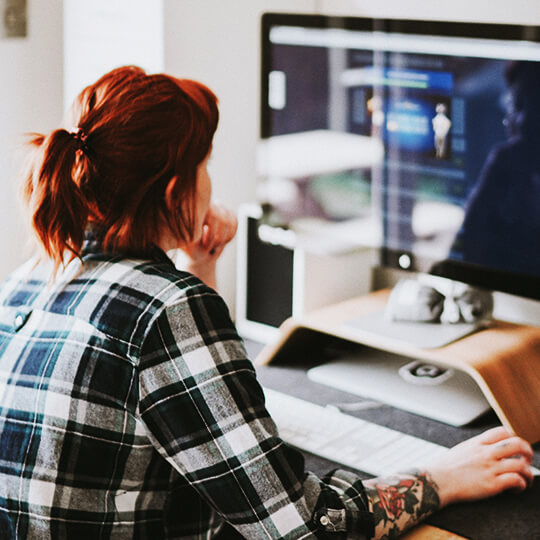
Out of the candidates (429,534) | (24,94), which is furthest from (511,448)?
(24,94)

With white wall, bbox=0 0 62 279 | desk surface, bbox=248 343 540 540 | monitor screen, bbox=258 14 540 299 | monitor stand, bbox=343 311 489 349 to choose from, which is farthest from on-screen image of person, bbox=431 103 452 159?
white wall, bbox=0 0 62 279

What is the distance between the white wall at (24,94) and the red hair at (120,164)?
102 centimetres

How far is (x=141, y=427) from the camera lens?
100 cm

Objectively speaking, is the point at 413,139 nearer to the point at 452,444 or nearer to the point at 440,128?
the point at 440,128

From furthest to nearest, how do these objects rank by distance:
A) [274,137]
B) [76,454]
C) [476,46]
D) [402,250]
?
1. [274,137]
2. [402,250]
3. [476,46]
4. [76,454]

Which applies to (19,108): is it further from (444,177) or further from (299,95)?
(444,177)

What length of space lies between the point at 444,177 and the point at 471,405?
38cm

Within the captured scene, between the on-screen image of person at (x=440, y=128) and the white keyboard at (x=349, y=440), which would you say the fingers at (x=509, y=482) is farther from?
the on-screen image of person at (x=440, y=128)

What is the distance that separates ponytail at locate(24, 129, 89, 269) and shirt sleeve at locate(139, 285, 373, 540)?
0.55ft

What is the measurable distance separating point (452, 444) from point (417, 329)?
10.4 inches

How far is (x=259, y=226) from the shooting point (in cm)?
188

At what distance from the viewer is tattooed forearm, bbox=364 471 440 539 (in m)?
1.13

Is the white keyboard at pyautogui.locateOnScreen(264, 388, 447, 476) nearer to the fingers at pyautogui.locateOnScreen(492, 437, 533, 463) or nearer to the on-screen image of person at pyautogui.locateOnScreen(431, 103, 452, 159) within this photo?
the fingers at pyautogui.locateOnScreen(492, 437, 533, 463)

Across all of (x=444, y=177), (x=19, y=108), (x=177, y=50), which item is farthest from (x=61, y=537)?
(x=19, y=108)
